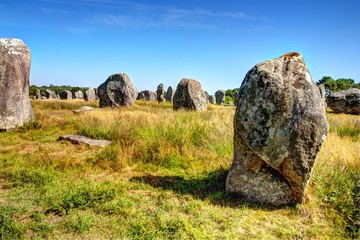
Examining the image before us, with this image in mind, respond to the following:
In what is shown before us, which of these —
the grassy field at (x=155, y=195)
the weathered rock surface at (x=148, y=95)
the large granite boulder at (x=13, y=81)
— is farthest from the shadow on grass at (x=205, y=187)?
the weathered rock surface at (x=148, y=95)

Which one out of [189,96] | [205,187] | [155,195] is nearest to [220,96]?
[189,96]

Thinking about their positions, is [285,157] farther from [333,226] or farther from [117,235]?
[117,235]

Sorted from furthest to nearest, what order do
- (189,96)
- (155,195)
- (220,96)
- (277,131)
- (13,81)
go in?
(220,96), (189,96), (13,81), (155,195), (277,131)

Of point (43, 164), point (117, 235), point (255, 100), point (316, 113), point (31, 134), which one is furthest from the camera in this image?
point (31, 134)

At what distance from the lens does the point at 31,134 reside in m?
8.20

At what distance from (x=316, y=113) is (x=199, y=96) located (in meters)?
12.5

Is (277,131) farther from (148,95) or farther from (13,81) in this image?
(148,95)

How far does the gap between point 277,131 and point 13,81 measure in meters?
8.34

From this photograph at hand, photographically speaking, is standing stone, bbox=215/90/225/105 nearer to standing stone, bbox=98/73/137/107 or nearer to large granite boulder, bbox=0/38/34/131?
standing stone, bbox=98/73/137/107

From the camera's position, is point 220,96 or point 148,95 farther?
point 220,96

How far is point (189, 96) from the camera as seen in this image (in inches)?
615

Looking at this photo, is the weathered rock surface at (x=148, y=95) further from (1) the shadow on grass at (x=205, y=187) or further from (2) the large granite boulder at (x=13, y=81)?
(1) the shadow on grass at (x=205, y=187)

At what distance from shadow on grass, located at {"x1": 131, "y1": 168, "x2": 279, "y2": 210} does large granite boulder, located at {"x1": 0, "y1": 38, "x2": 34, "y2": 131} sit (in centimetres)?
601

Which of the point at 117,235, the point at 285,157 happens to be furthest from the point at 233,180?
the point at 117,235
